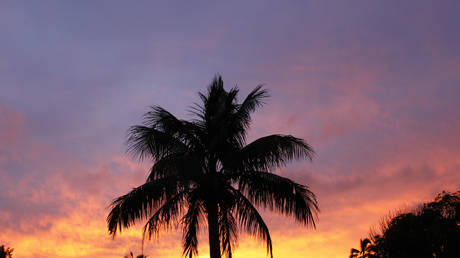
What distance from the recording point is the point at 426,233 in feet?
82.0

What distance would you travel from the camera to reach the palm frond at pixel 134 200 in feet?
55.0

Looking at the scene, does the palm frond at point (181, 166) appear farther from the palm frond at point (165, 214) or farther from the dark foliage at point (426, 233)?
the dark foliage at point (426, 233)

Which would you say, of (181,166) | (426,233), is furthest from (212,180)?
(426,233)

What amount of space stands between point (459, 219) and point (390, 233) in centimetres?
356

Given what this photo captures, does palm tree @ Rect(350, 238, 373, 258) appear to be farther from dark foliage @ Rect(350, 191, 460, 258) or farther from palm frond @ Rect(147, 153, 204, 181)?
palm frond @ Rect(147, 153, 204, 181)

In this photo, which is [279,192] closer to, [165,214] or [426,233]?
[165,214]

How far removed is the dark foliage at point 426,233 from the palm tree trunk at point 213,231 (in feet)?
43.2

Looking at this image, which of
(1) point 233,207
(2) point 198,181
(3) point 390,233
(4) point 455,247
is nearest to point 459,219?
(4) point 455,247

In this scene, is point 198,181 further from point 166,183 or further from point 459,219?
point 459,219

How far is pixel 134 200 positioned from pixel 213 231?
2939mm

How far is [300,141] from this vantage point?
59.5 ft

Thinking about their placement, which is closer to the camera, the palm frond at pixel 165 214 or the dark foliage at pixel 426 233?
the palm frond at pixel 165 214

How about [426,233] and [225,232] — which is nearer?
[225,232]

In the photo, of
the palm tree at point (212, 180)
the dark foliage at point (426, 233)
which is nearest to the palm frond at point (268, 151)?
the palm tree at point (212, 180)
